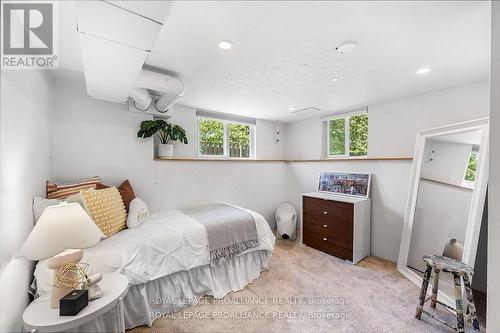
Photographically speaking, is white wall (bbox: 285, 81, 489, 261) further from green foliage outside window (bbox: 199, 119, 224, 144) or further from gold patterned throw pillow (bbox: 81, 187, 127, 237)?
gold patterned throw pillow (bbox: 81, 187, 127, 237)

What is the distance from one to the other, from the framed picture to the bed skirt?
1636mm

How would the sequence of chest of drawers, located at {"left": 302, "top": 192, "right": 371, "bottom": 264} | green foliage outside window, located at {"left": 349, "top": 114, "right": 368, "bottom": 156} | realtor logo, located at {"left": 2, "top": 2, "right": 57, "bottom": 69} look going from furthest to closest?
green foliage outside window, located at {"left": 349, "top": 114, "right": 368, "bottom": 156} → chest of drawers, located at {"left": 302, "top": 192, "right": 371, "bottom": 264} → realtor logo, located at {"left": 2, "top": 2, "right": 57, "bottom": 69}

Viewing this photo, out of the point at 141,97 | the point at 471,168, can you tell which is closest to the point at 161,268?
the point at 141,97

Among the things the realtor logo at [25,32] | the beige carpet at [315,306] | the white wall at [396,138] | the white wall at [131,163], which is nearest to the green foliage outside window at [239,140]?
the white wall at [131,163]

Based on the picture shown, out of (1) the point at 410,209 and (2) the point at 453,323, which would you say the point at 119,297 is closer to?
(2) the point at 453,323

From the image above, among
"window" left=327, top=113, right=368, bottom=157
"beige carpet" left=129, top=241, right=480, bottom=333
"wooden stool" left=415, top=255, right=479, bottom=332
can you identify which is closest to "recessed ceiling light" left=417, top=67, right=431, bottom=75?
"window" left=327, top=113, right=368, bottom=157

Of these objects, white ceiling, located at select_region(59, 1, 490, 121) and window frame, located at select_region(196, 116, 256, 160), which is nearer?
white ceiling, located at select_region(59, 1, 490, 121)

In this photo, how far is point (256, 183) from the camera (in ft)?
12.8

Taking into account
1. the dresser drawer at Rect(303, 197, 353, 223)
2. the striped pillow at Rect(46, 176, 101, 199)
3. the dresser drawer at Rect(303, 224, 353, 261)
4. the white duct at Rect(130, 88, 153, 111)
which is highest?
the white duct at Rect(130, 88, 153, 111)

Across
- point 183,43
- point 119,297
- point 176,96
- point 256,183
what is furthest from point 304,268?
point 183,43

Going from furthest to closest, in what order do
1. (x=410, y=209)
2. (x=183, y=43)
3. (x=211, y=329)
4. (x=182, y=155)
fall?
(x=182, y=155) < (x=410, y=209) < (x=211, y=329) < (x=183, y=43)

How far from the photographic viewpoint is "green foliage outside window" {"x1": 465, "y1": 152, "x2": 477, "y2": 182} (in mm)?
1902

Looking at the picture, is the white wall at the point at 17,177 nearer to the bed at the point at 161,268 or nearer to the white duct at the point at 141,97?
the bed at the point at 161,268

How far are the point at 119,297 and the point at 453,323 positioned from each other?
2480 millimetres
